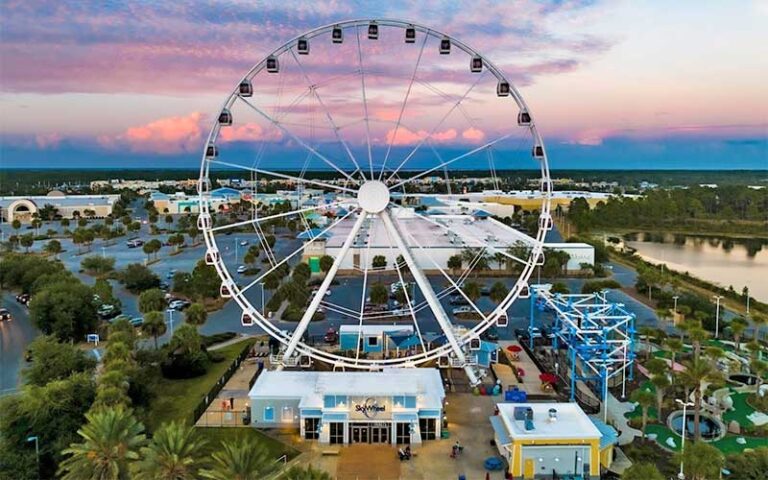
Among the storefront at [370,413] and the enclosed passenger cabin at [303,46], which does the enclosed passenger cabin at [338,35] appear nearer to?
the enclosed passenger cabin at [303,46]

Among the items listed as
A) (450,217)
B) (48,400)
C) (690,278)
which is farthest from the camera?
(450,217)

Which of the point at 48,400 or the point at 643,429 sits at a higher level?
the point at 48,400

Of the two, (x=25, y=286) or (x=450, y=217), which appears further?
(x=450, y=217)

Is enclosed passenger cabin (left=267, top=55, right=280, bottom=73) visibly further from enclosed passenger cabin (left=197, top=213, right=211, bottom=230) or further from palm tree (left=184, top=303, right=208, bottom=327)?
palm tree (left=184, top=303, right=208, bottom=327)

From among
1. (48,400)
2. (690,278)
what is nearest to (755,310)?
(690,278)

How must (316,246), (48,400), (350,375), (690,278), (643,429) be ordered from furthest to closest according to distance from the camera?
(316,246)
(690,278)
(350,375)
(643,429)
(48,400)

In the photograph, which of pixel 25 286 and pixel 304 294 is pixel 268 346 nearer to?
pixel 304 294
